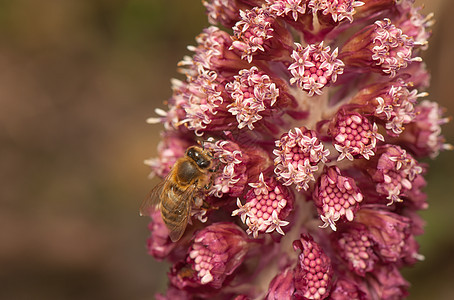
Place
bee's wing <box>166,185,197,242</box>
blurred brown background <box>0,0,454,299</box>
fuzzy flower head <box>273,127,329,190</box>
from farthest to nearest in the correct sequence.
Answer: blurred brown background <box>0,0,454,299</box> < bee's wing <box>166,185,197,242</box> < fuzzy flower head <box>273,127,329,190</box>

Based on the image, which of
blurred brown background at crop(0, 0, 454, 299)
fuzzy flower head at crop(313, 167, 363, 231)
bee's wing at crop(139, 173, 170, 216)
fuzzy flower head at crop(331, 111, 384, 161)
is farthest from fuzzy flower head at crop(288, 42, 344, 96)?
blurred brown background at crop(0, 0, 454, 299)

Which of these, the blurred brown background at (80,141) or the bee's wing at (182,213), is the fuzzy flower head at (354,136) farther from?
the blurred brown background at (80,141)

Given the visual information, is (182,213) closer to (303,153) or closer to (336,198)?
(303,153)

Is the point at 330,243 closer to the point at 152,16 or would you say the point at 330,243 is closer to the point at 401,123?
the point at 401,123

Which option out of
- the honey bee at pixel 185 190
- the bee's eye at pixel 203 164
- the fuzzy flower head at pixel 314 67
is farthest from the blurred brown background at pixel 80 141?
the fuzzy flower head at pixel 314 67

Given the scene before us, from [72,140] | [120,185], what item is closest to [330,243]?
[120,185]

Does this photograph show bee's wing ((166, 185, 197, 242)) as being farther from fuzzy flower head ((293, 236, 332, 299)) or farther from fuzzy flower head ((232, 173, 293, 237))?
fuzzy flower head ((293, 236, 332, 299))
